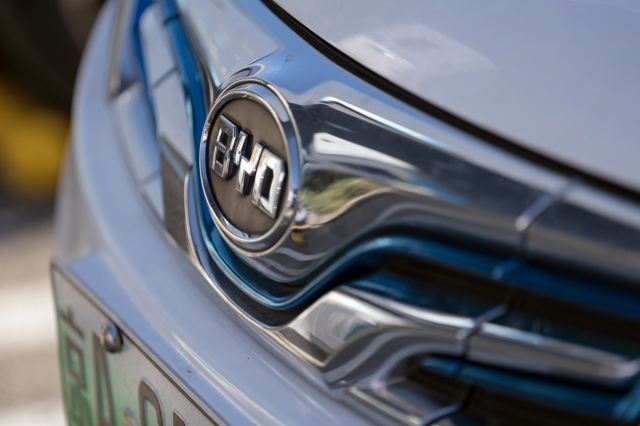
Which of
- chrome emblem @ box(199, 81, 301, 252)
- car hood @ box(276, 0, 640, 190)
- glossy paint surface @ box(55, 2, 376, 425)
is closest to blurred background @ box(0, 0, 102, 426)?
glossy paint surface @ box(55, 2, 376, 425)

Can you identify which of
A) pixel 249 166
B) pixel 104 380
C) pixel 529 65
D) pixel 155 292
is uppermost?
pixel 529 65

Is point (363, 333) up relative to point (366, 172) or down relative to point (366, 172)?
down

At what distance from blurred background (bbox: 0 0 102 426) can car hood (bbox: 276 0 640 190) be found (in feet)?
4.41

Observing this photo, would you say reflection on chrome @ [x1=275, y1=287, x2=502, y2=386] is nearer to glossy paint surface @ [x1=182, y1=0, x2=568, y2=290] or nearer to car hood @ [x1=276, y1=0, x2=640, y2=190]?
glossy paint surface @ [x1=182, y1=0, x2=568, y2=290]

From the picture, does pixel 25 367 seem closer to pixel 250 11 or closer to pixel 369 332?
pixel 250 11

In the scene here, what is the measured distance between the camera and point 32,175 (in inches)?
91.4

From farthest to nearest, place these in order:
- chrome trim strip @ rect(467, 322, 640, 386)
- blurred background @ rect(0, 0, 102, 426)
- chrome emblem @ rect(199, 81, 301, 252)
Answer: blurred background @ rect(0, 0, 102, 426) < chrome emblem @ rect(199, 81, 301, 252) < chrome trim strip @ rect(467, 322, 640, 386)

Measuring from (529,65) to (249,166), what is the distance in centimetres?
28

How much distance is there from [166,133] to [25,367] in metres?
1.14

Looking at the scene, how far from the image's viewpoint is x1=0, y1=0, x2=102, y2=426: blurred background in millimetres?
1728

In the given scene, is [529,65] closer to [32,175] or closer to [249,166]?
[249,166]

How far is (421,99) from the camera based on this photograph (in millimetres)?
623

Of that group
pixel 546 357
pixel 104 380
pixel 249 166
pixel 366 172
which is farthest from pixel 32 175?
pixel 546 357

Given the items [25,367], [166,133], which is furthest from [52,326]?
[166,133]
